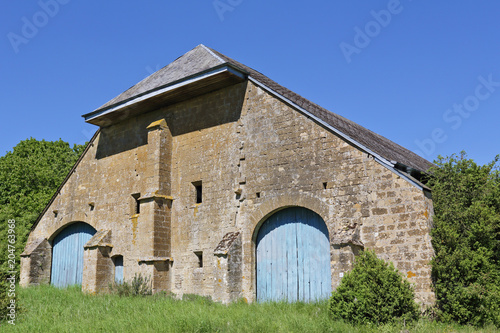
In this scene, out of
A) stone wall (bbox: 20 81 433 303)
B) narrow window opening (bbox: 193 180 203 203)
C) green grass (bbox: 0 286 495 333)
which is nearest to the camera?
green grass (bbox: 0 286 495 333)

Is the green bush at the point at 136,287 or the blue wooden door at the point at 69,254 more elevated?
the blue wooden door at the point at 69,254

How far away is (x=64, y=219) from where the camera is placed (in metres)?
17.8

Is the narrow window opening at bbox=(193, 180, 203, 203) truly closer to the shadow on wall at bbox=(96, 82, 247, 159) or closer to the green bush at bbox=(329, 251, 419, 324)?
the shadow on wall at bbox=(96, 82, 247, 159)

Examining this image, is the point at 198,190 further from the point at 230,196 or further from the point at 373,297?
the point at 373,297

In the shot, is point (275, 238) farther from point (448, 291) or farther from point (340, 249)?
point (448, 291)

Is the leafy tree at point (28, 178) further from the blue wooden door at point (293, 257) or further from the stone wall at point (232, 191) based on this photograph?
the blue wooden door at point (293, 257)

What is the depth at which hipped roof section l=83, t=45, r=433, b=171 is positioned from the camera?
13.1 meters

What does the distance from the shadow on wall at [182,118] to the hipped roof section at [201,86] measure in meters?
0.28

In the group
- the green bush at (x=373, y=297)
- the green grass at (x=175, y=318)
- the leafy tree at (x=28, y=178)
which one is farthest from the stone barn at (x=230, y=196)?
the leafy tree at (x=28, y=178)

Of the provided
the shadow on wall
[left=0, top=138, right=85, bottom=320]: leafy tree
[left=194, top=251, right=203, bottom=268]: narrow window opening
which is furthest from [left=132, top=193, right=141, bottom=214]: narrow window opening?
[left=0, top=138, right=85, bottom=320]: leafy tree

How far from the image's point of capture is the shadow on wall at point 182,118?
13883 mm

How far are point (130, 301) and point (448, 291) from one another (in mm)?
7624

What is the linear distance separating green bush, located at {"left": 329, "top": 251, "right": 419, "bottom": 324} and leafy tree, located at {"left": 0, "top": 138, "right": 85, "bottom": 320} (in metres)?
15.6

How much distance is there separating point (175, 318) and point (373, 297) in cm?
387
